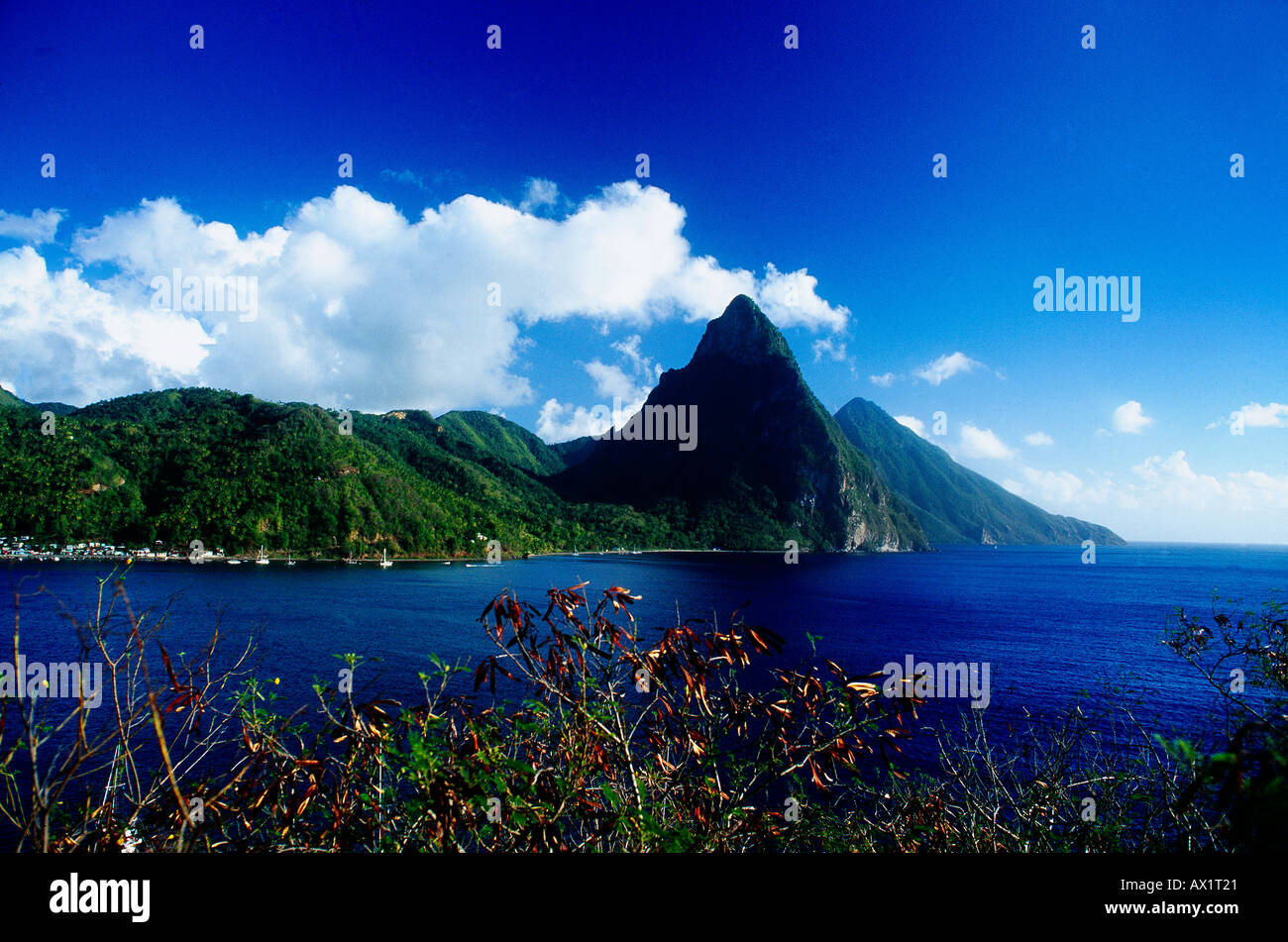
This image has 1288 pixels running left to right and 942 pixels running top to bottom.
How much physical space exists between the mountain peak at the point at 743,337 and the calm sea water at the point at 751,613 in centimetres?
7064

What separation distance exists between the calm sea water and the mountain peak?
70.6m

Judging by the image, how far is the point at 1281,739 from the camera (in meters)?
Result: 1.70

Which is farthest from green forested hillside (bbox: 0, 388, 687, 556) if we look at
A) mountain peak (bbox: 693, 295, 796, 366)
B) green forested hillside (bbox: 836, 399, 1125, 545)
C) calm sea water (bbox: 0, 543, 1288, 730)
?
green forested hillside (bbox: 836, 399, 1125, 545)

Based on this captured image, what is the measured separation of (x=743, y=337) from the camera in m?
142

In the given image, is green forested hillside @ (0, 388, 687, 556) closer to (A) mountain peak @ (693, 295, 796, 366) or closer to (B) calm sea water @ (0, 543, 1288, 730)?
(B) calm sea water @ (0, 543, 1288, 730)

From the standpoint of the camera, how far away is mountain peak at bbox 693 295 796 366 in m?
139

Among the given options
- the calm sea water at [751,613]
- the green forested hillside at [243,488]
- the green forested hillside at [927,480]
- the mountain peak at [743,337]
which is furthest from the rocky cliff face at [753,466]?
the calm sea water at [751,613]

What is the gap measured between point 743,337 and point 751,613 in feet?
365

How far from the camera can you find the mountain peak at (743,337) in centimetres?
13938

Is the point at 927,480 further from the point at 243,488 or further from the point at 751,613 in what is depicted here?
the point at 243,488

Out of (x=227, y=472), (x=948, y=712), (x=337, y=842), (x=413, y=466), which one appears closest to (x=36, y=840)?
(x=337, y=842)

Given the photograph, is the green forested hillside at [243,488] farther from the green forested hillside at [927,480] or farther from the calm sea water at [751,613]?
the green forested hillside at [927,480]
